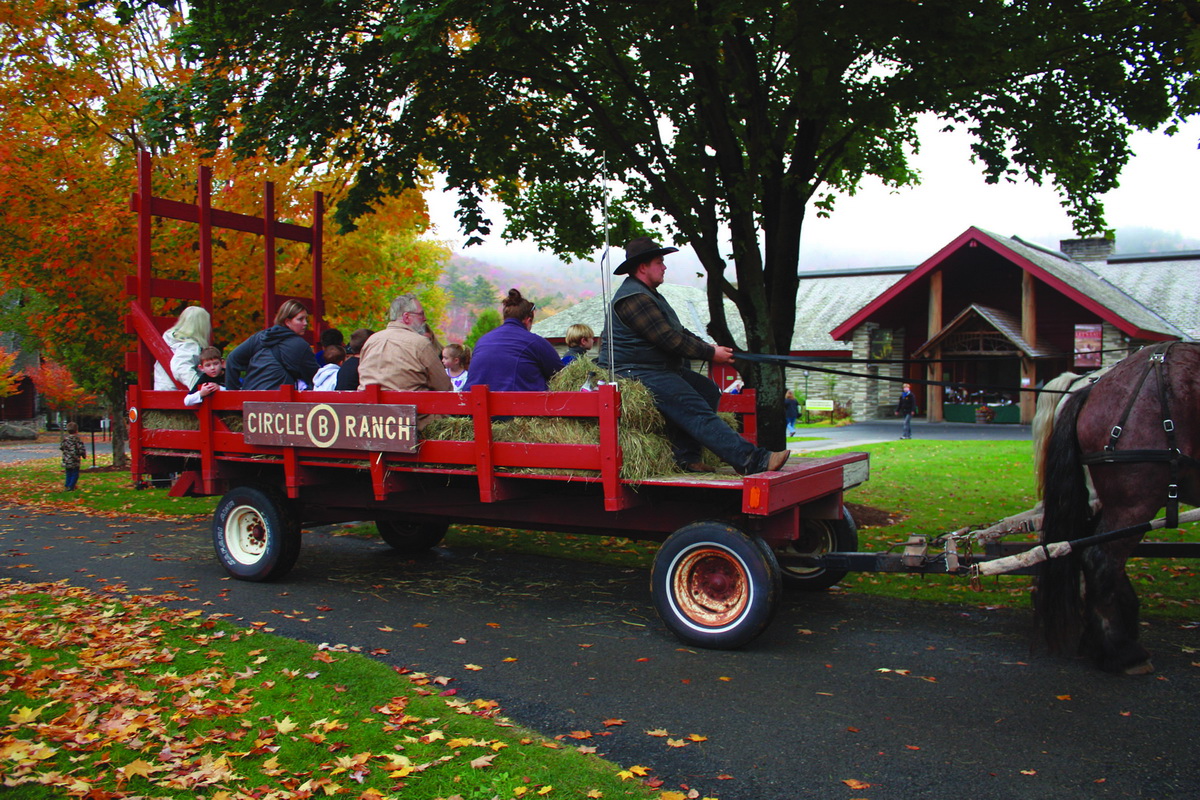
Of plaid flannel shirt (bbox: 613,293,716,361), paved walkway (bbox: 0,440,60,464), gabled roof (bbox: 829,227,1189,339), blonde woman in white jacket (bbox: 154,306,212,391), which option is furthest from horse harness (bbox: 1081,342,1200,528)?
paved walkway (bbox: 0,440,60,464)

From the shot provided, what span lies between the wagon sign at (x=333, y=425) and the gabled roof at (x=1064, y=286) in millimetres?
25031

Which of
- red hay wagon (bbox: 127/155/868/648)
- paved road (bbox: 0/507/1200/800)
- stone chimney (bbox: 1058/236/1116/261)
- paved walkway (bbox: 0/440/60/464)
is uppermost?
stone chimney (bbox: 1058/236/1116/261)

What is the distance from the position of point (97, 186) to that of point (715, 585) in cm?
1194

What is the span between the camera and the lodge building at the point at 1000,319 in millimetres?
26750

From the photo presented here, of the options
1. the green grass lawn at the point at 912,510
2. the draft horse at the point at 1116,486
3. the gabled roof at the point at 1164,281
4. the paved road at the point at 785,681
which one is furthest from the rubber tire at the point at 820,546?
the gabled roof at the point at 1164,281

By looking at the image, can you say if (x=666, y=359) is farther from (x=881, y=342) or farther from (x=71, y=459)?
(x=881, y=342)

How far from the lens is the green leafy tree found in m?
6.73

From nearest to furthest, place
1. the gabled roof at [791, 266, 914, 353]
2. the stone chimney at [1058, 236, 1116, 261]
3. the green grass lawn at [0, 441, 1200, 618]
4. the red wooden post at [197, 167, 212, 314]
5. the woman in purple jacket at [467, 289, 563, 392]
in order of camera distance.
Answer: the woman in purple jacket at [467, 289, 563, 392], the green grass lawn at [0, 441, 1200, 618], the red wooden post at [197, 167, 212, 314], the stone chimney at [1058, 236, 1116, 261], the gabled roof at [791, 266, 914, 353]

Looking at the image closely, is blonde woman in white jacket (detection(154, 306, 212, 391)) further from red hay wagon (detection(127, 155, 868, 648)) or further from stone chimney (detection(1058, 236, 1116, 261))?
stone chimney (detection(1058, 236, 1116, 261))

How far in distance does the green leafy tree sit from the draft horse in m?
2.97

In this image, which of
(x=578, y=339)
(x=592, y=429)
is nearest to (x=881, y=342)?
(x=578, y=339)

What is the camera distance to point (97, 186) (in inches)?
492

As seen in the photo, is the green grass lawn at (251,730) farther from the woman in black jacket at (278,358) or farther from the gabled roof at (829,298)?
the gabled roof at (829,298)

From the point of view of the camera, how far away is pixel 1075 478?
490 centimetres
